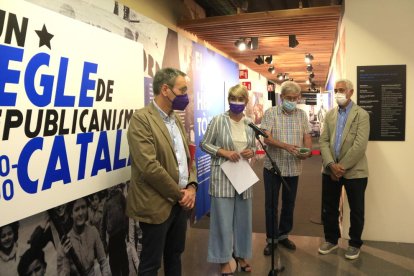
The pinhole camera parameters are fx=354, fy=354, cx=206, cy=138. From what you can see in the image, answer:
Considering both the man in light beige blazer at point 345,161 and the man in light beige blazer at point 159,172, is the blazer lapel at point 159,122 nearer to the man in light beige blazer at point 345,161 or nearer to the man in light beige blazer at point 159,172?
the man in light beige blazer at point 159,172

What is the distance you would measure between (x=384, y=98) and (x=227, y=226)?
2167 millimetres

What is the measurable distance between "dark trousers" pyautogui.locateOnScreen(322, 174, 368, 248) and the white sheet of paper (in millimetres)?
1043

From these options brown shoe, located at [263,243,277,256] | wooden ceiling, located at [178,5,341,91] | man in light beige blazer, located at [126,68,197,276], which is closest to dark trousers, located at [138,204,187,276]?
man in light beige blazer, located at [126,68,197,276]

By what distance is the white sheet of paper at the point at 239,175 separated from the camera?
2850 mm

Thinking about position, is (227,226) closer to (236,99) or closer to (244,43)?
(236,99)

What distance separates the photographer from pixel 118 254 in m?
2.82

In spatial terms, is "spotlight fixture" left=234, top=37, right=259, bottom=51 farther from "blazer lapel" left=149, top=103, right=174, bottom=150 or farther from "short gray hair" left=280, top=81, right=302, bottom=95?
"blazer lapel" left=149, top=103, right=174, bottom=150

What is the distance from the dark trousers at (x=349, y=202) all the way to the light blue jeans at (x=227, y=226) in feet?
3.32

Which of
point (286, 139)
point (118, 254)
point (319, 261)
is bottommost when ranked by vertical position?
point (319, 261)

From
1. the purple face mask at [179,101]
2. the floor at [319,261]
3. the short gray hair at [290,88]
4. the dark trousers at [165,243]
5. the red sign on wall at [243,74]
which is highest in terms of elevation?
the red sign on wall at [243,74]

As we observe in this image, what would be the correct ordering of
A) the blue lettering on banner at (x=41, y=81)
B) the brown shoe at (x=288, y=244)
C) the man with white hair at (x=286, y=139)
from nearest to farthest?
the blue lettering on banner at (x=41, y=81)
the man with white hair at (x=286, y=139)
the brown shoe at (x=288, y=244)

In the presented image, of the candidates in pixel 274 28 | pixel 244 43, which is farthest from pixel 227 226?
pixel 244 43

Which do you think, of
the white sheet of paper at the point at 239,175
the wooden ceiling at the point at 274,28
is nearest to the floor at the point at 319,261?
the white sheet of paper at the point at 239,175

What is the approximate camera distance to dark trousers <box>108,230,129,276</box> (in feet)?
8.97
